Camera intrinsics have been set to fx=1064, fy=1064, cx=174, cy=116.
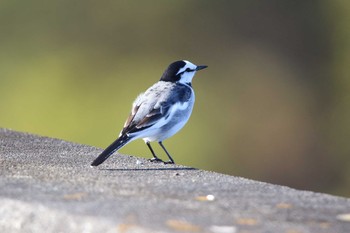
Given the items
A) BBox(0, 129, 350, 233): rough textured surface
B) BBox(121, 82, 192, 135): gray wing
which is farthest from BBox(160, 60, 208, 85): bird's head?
BBox(0, 129, 350, 233): rough textured surface

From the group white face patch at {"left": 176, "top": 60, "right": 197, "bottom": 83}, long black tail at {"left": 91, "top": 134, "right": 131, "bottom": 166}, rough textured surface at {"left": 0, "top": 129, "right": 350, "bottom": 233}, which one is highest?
rough textured surface at {"left": 0, "top": 129, "right": 350, "bottom": 233}

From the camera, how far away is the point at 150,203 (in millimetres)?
4406

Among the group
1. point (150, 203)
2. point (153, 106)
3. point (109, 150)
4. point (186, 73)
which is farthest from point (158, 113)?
point (150, 203)

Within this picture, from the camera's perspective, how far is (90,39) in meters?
15.8

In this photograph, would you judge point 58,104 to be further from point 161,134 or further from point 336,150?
point 161,134

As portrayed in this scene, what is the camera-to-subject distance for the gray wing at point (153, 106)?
280 inches

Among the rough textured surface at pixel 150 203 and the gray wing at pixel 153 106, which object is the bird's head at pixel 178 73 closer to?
the gray wing at pixel 153 106

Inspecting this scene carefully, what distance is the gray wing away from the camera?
23.3 ft

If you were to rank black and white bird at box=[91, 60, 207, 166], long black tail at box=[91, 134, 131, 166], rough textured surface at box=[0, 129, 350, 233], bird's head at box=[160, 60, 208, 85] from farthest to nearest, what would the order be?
bird's head at box=[160, 60, 208, 85], black and white bird at box=[91, 60, 207, 166], long black tail at box=[91, 134, 131, 166], rough textured surface at box=[0, 129, 350, 233]

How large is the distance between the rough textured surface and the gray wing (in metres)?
→ 1.28

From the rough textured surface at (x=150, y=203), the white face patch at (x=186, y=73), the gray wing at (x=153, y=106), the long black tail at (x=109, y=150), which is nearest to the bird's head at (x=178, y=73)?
the white face patch at (x=186, y=73)

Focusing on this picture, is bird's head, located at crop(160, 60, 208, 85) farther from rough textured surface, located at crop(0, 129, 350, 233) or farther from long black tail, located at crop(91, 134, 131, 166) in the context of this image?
rough textured surface, located at crop(0, 129, 350, 233)

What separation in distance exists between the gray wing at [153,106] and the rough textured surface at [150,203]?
128 centimetres

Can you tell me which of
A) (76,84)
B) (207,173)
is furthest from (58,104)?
(207,173)
